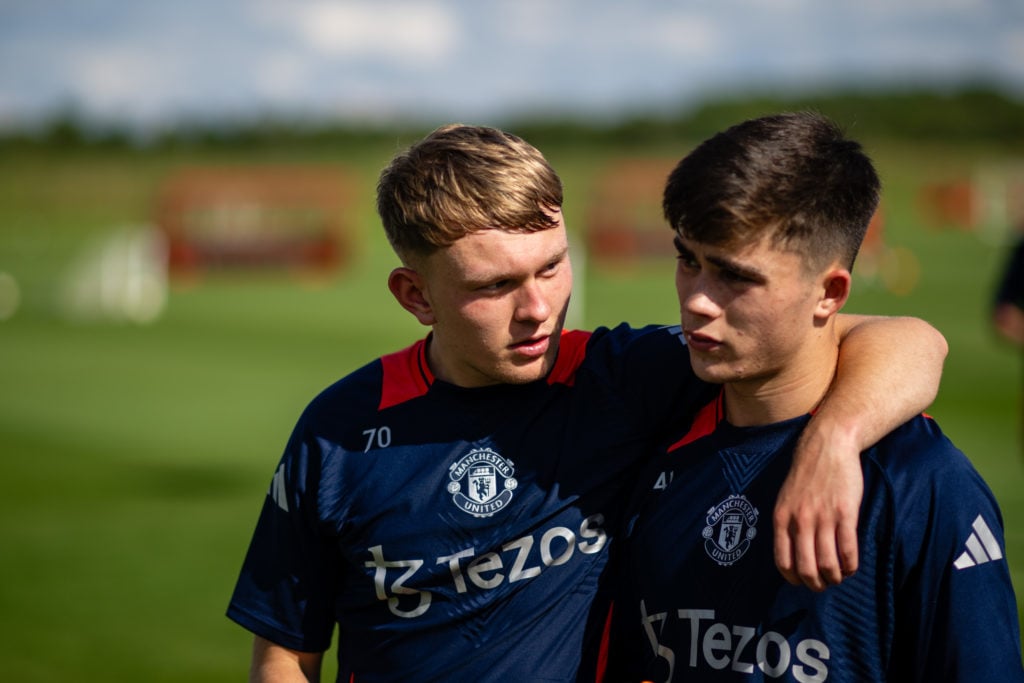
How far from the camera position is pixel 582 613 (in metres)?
2.34

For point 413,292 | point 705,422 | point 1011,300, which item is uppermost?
point 1011,300

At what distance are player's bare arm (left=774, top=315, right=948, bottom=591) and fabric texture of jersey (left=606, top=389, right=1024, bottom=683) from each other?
69mm

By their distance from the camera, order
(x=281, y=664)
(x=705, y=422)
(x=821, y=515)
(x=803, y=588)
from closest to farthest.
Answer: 1. (x=821, y=515)
2. (x=803, y=588)
3. (x=705, y=422)
4. (x=281, y=664)

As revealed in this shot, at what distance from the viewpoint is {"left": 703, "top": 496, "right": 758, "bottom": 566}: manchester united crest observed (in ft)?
6.88

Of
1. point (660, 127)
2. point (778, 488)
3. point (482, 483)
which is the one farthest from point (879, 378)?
point (660, 127)

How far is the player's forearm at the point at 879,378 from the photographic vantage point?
197 cm

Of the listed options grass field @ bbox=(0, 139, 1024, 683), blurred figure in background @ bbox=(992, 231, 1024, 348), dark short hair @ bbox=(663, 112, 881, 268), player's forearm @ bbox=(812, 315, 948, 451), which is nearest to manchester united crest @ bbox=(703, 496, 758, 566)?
player's forearm @ bbox=(812, 315, 948, 451)

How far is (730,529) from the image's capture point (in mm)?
2121

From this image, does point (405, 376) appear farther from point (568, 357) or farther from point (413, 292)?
point (568, 357)

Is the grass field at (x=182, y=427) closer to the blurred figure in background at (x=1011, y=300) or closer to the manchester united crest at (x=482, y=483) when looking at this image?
the manchester united crest at (x=482, y=483)

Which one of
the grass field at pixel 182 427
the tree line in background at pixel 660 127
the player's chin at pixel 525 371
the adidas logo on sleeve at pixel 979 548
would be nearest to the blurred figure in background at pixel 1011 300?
the grass field at pixel 182 427

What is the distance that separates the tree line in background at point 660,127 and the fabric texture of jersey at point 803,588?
5813 cm

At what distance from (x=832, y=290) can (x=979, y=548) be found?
555 millimetres

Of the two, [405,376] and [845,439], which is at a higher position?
[405,376]
